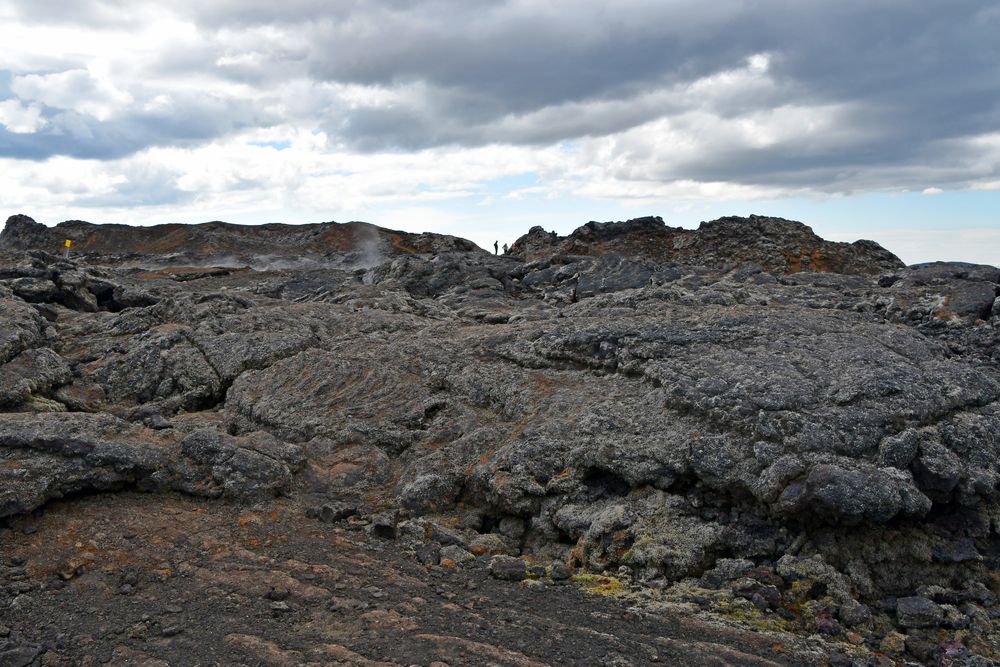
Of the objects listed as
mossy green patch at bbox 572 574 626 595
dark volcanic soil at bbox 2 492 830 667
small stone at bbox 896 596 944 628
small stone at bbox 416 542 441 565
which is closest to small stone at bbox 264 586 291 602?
dark volcanic soil at bbox 2 492 830 667

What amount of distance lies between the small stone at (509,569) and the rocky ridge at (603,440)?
0.03m

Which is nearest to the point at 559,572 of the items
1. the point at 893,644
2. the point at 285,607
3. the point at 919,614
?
the point at 285,607

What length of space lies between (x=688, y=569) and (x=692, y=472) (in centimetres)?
127

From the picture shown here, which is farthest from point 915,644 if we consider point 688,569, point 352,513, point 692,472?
point 352,513

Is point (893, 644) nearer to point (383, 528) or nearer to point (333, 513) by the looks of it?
point (383, 528)

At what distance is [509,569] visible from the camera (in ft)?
26.8

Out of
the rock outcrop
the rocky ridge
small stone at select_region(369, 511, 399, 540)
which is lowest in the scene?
small stone at select_region(369, 511, 399, 540)

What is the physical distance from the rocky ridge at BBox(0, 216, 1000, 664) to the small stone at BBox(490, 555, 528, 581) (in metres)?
0.03

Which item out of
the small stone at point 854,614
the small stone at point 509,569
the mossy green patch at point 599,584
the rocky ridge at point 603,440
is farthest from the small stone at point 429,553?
the small stone at point 854,614

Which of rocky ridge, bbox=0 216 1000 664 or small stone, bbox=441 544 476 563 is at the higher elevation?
rocky ridge, bbox=0 216 1000 664

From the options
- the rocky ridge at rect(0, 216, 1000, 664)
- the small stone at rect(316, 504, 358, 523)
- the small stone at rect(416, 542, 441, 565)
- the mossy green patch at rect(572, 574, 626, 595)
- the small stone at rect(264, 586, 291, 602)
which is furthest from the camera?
the small stone at rect(316, 504, 358, 523)

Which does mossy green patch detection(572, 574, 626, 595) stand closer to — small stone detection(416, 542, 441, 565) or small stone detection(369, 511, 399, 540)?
small stone detection(416, 542, 441, 565)

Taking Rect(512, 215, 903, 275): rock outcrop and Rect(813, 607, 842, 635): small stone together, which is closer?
Rect(813, 607, 842, 635): small stone

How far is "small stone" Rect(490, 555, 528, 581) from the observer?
809 cm
